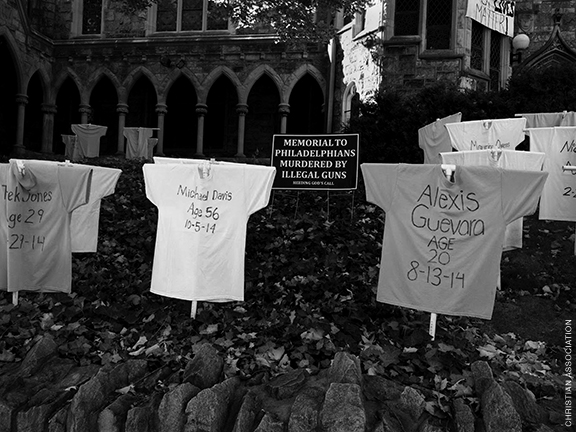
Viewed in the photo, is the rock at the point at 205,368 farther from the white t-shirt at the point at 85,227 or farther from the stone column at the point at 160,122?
the stone column at the point at 160,122

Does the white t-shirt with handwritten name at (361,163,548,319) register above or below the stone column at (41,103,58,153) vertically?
below

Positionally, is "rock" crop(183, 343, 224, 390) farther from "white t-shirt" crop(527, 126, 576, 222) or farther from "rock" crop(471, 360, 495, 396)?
"white t-shirt" crop(527, 126, 576, 222)

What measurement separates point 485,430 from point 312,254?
367 centimetres

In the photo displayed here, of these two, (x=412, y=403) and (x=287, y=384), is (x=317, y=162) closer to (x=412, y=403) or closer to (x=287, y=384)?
(x=287, y=384)

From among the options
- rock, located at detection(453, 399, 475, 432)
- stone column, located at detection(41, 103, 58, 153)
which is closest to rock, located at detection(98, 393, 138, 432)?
rock, located at detection(453, 399, 475, 432)

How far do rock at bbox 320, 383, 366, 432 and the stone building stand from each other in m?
13.6

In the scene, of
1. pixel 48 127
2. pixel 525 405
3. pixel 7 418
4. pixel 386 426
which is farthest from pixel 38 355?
pixel 48 127

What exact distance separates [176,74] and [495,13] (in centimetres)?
1007

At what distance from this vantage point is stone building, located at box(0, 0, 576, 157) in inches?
724

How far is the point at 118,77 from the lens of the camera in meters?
21.4

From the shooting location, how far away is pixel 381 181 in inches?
205

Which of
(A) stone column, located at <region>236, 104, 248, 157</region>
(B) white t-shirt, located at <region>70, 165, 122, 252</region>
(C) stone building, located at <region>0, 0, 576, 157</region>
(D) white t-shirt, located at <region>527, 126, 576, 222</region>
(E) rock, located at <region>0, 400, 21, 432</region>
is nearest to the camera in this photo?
(E) rock, located at <region>0, 400, 21, 432</region>

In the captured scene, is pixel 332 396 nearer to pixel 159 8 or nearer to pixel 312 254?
pixel 312 254

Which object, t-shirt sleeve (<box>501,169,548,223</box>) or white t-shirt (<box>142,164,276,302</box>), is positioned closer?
t-shirt sleeve (<box>501,169,548,223</box>)
